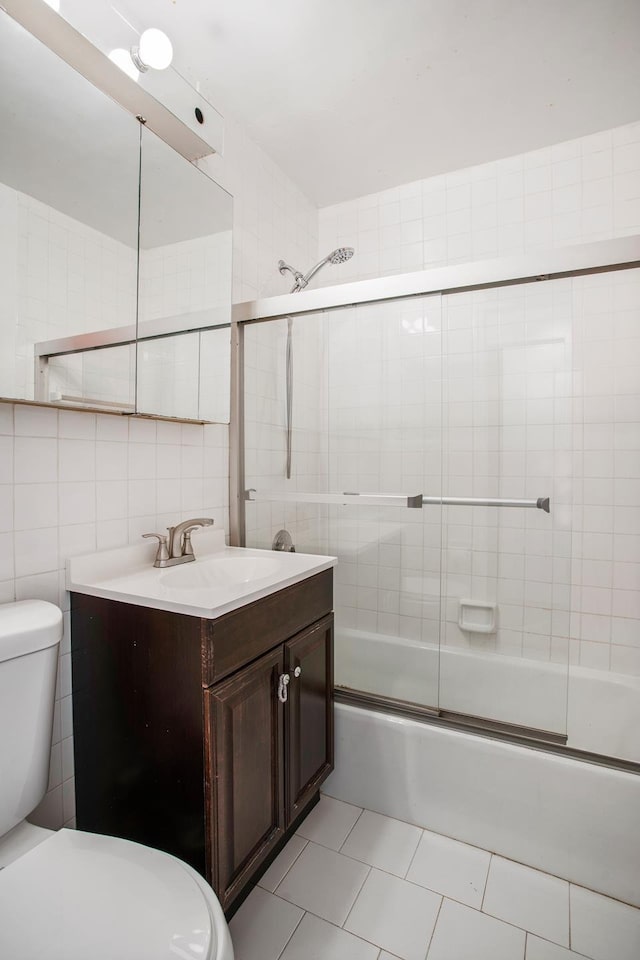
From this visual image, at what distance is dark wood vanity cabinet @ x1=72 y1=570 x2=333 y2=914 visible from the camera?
106cm

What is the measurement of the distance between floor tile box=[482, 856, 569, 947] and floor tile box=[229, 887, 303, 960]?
0.52 meters

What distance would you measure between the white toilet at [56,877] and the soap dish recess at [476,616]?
104cm

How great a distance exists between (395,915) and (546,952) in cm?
36

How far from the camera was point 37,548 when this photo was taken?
1.17m

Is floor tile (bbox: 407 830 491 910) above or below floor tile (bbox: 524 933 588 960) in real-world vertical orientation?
below

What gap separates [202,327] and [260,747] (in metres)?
1.27

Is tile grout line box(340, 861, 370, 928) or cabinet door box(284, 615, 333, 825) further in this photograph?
cabinet door box(284, 615, 333, 825)

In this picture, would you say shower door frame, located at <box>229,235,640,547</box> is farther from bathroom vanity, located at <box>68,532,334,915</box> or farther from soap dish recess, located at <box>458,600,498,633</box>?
soap dish recess, located at <box>458,600,498,633</box>

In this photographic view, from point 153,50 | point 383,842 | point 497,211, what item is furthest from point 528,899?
point 153,50

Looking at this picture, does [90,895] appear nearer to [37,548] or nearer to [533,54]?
[37,548]

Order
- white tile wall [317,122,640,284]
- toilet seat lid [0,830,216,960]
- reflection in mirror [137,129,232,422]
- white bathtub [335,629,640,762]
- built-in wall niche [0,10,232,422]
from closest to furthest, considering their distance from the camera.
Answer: toilet seat lid [0,830,216,960] → built-in wall niche [0,10,232,422] → reflection in mirror [137,129,232,422] → white bathtub [335,629,640,762] → white tile wall [317,122,640,284]

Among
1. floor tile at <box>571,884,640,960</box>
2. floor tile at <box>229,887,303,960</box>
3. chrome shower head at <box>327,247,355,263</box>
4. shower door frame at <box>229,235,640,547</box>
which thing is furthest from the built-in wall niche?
floor tile at <box>571,884,640,960</box>

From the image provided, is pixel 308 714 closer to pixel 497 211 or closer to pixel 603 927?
pixel 603 927

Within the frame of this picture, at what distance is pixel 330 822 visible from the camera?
1.56 m
